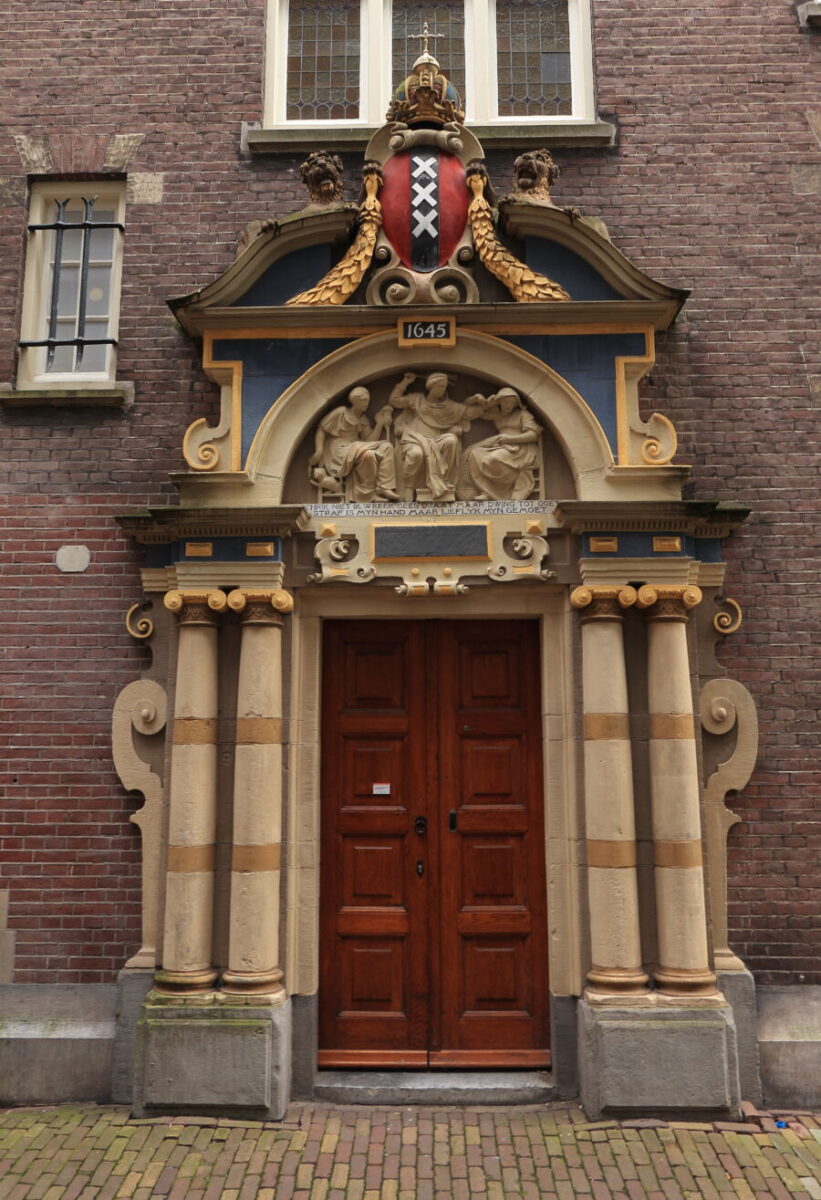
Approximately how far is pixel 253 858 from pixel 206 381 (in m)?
3.39

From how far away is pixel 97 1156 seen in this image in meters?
4.83

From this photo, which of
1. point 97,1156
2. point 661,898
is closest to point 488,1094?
point 661,898

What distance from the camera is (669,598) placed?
5.61 metres

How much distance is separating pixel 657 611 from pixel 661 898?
179 cm

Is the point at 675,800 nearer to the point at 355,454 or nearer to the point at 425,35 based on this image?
the point at 355,454

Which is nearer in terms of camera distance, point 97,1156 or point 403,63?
point 97,1156

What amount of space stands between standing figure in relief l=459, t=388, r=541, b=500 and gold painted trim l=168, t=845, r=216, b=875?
113 inches

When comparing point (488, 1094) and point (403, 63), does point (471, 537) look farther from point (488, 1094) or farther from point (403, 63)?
point (403, 63)

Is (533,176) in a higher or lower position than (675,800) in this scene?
higher

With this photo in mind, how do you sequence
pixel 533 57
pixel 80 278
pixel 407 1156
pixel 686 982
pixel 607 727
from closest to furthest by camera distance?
pixel 407 1156 → pixel 686 982 → pixel 607 727 → pixel 80 278 → pixel 533 57

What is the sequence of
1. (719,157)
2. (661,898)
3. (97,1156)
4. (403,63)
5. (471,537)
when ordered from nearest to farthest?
(97,1156), (661,898), (471,537), (719,157), (403,63)

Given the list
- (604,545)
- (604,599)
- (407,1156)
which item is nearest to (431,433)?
(604,545)

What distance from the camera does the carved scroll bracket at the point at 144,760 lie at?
5809 millimetres

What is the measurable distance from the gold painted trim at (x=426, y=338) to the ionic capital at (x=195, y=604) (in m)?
2.10
